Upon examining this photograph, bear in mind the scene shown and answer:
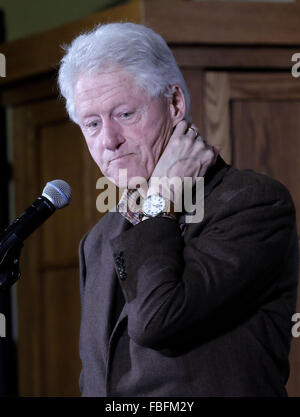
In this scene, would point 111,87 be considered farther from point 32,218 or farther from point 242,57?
point 242,57

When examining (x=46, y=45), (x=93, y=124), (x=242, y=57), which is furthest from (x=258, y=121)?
(x=93, y=124)

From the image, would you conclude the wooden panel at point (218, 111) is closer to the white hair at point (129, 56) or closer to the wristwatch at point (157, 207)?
the white hair at point (129, 56)

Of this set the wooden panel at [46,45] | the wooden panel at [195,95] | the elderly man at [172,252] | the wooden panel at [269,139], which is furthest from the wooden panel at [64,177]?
the elderly man at [172,252]

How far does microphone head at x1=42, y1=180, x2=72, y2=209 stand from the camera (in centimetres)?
140

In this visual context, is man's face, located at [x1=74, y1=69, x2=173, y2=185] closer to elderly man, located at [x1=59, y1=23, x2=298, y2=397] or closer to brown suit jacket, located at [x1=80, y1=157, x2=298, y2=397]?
elderly man, located at [x1=59, y1=23, x2=298, y2=397]

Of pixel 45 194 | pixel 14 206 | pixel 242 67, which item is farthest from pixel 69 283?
pixel 45 194

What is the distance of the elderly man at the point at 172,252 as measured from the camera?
1.31 m

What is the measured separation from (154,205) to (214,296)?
0.22 meters

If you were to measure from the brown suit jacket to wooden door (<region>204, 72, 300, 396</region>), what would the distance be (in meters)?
1.73

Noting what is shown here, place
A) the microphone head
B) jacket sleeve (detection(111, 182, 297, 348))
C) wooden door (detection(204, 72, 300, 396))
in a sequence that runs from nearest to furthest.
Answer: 1. jacket sleeve (detection(111, 182, 297, 348))
2. the microphone head
3. wooden door (detection(204, 72, 300, 396))

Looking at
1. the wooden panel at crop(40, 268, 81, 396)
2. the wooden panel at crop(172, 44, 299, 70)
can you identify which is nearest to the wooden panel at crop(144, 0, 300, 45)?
the wooden panel at crop(172, 44, 299, 70)

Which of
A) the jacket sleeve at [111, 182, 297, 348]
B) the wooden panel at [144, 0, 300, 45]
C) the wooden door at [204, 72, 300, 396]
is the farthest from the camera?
the wooden door at [204, 72, 300, 396]

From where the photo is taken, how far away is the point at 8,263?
4.33 ft

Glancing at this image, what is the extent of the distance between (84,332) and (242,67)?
187 centimetres
